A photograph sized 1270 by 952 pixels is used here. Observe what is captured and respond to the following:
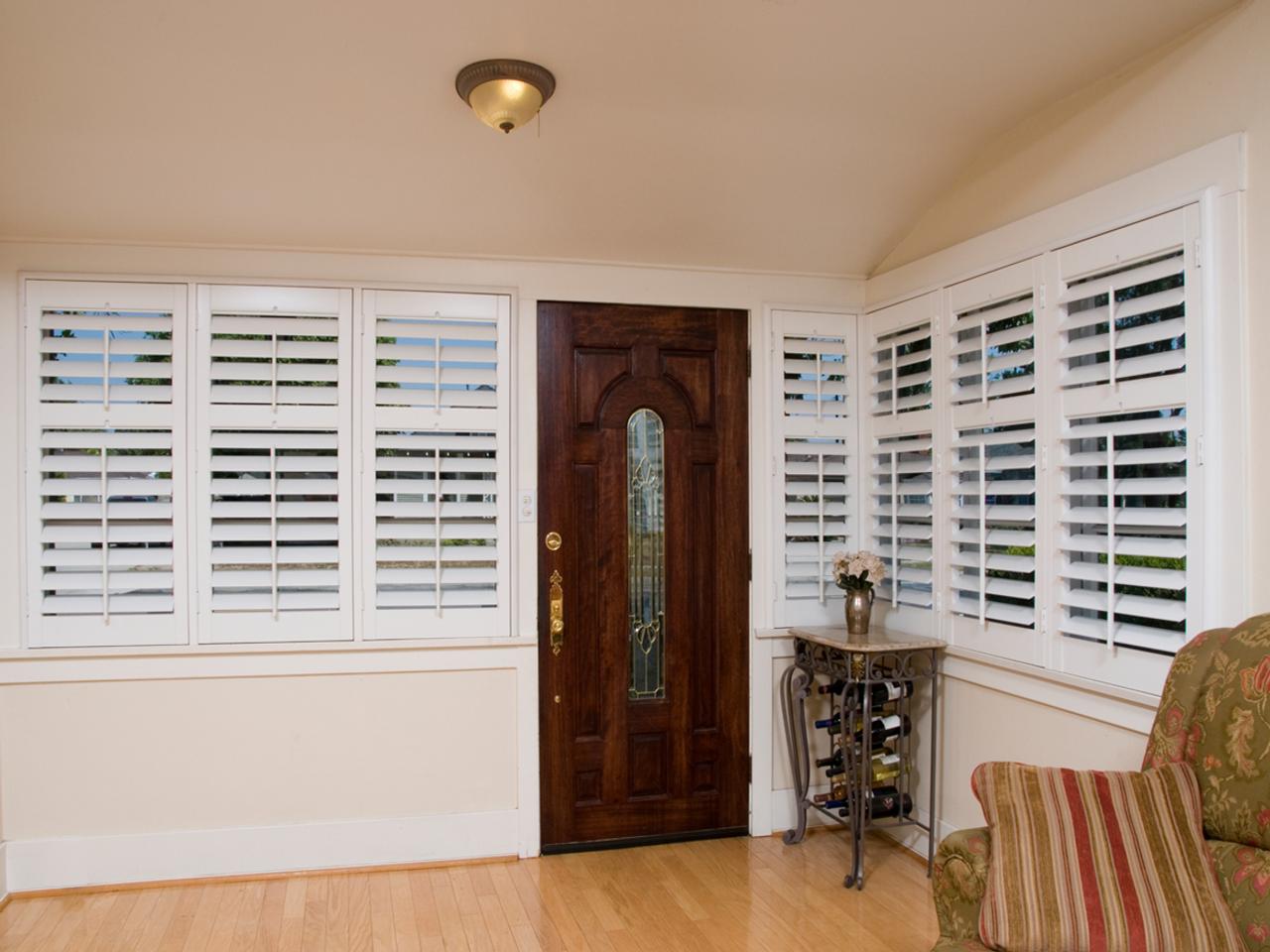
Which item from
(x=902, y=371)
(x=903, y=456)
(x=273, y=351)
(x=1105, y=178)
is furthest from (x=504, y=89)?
(x=903, y=456)

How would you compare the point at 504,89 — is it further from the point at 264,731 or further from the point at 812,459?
the point at 264,731

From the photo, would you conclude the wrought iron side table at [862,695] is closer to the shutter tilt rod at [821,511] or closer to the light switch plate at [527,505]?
the shutter tilt rod at [821,511]

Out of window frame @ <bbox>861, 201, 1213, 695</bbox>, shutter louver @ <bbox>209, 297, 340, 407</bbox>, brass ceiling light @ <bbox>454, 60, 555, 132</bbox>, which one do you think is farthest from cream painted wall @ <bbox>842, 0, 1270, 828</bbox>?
shutter louver @ <bbox>209, 297, 340, 407</bbox>

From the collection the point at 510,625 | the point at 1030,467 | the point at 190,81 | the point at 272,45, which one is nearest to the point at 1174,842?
the point at 1030,467

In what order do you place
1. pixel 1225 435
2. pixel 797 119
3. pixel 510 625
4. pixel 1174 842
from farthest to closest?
pixel 510 625, pixel 797 119, pixel 1225 435, pixel 1174 842

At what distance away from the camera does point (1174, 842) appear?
1.94 meters

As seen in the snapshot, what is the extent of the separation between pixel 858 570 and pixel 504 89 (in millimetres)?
2120

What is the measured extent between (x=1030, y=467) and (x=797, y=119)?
1.34 metres

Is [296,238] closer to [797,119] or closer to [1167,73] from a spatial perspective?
[797,119]

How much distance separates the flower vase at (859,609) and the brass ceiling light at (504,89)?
209cm

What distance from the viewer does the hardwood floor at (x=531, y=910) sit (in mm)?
2906

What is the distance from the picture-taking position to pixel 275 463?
3.45 m

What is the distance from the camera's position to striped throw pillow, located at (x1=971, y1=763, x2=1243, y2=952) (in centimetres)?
183

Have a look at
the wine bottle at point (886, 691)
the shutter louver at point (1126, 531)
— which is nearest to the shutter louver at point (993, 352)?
the shutter louver at point (1126, 531)
